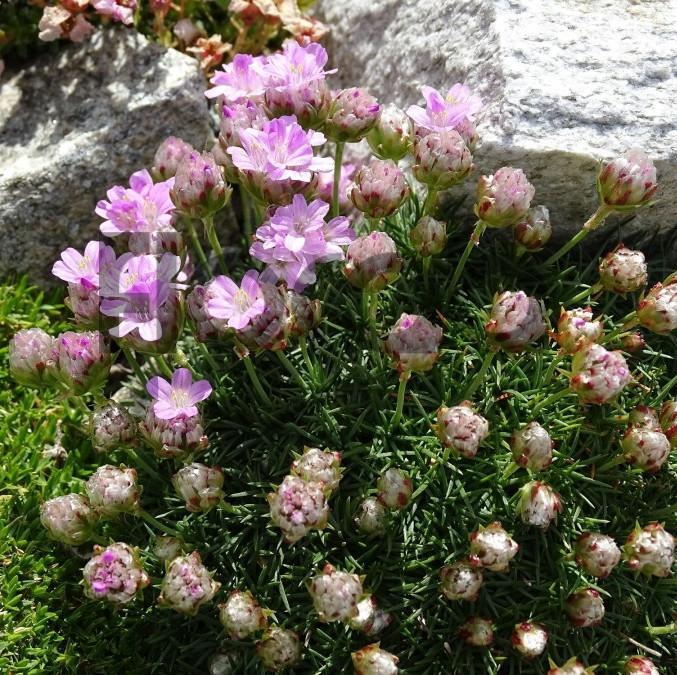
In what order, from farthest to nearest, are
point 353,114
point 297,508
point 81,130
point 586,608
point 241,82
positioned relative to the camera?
1. point 81,130
2. point 241,82
3. point 353,114
4. point 586,608
5. point 297,508

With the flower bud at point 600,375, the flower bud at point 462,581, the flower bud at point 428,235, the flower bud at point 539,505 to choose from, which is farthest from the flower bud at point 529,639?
the flower bud at point 428,235

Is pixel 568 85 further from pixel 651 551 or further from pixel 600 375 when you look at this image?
pixel 651 551

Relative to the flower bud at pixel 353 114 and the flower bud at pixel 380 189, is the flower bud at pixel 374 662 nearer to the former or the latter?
the flower bud at pixel 380 189

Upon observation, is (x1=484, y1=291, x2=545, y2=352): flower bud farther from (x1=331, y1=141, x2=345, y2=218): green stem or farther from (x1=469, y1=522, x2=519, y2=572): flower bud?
(x1=331, y1=141, x2=345, y2=218): green stem

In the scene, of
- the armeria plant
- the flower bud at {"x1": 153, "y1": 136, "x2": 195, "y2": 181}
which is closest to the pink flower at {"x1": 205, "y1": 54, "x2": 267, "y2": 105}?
the armeria plant

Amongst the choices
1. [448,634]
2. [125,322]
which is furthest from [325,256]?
[448,634]

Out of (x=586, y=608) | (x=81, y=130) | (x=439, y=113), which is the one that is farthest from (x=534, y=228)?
(x=81, y=130)
